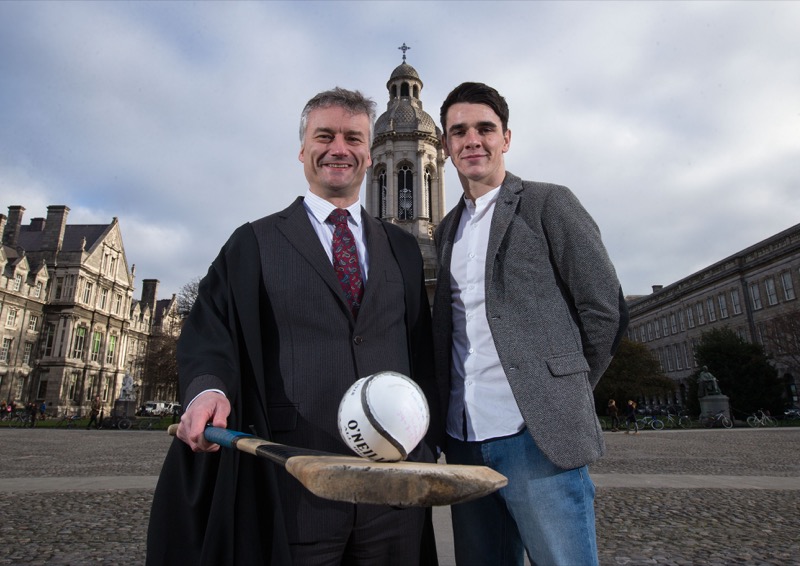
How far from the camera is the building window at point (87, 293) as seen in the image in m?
55.6

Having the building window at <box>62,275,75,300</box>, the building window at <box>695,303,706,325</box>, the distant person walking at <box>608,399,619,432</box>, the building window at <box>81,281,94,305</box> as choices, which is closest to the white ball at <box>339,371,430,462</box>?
the distant person walking at <box>608,399,619,432</box>

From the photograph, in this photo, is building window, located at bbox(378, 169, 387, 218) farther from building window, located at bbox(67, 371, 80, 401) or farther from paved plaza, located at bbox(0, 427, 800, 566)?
building window, located at bbox(67, 371, 80, 401)

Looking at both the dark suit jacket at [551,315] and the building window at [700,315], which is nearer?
the dark suit jacket at [551,315]

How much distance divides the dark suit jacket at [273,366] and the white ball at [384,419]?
0.62 m

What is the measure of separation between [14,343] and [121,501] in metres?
52.1

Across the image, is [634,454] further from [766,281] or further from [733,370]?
[766,281]

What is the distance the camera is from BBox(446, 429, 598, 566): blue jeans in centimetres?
207

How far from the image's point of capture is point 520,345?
2283mm

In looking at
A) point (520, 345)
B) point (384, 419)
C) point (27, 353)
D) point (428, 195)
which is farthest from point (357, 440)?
point (27, 353)

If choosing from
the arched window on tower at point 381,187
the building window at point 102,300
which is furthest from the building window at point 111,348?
the arched window on tower at point 381,187

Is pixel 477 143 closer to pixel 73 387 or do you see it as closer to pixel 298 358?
pixel 298 358

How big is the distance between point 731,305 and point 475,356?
61781 millimetres

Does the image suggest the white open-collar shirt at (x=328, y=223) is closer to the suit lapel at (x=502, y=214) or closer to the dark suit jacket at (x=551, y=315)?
the dark suit jacket at (x=551, y=315)

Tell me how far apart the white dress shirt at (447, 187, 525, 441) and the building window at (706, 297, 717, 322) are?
63.9m
